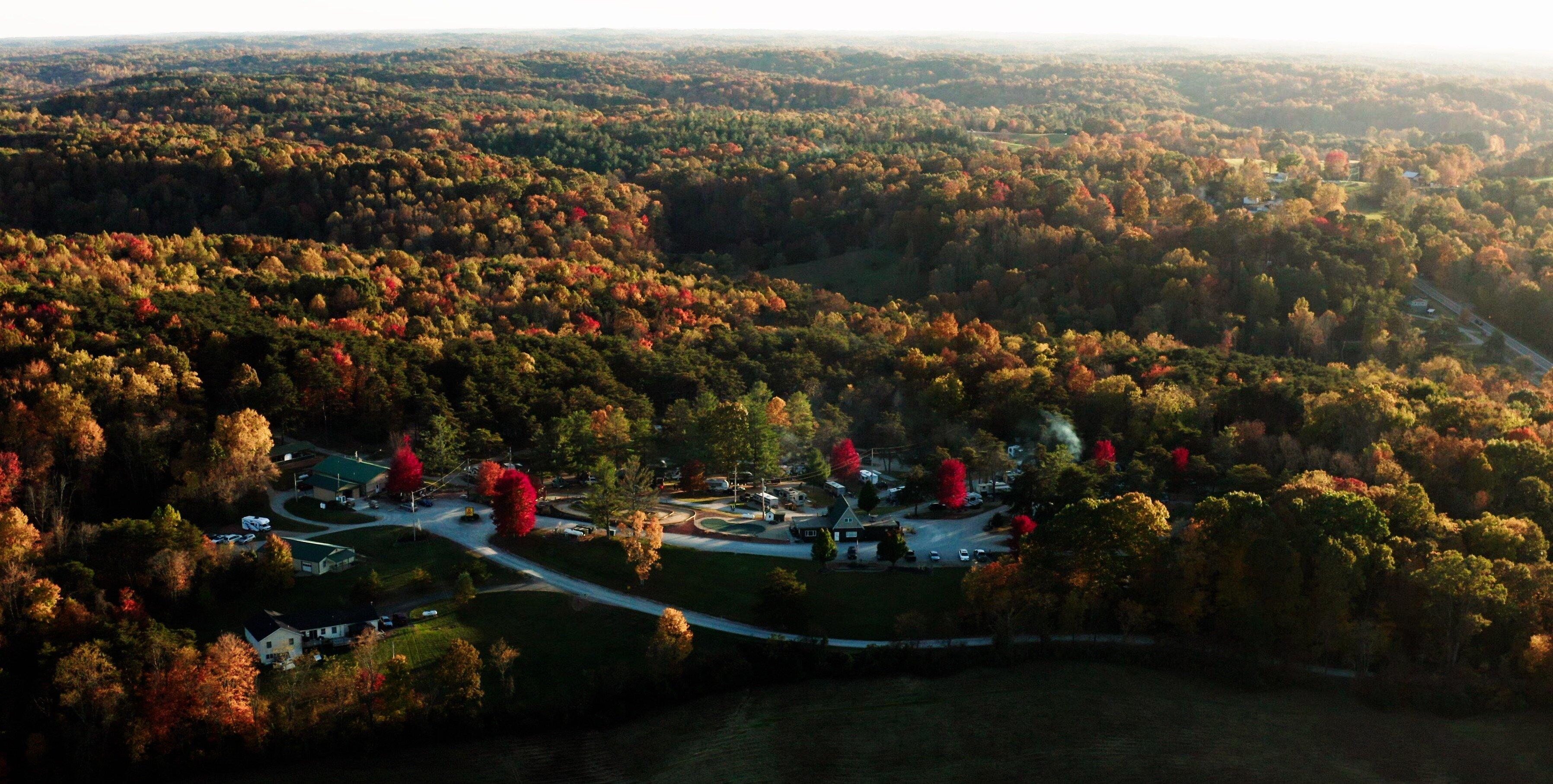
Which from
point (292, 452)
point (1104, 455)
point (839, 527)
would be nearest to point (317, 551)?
point (292, 452)

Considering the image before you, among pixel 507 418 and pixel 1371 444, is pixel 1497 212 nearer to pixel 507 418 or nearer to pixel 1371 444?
pixel 1371 444

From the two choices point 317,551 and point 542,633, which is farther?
point 317,551

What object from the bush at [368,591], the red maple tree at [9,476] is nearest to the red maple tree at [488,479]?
the bush at [368,591]

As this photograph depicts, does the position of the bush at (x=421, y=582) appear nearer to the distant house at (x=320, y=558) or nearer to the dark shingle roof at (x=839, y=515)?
the distant house at (x=320, y=558)

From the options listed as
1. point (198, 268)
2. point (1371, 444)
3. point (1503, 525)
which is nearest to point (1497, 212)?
point (1371, 444)

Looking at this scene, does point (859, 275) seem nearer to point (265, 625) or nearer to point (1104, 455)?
point (1104, 455)

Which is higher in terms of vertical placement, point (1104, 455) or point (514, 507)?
point (514, 507)
